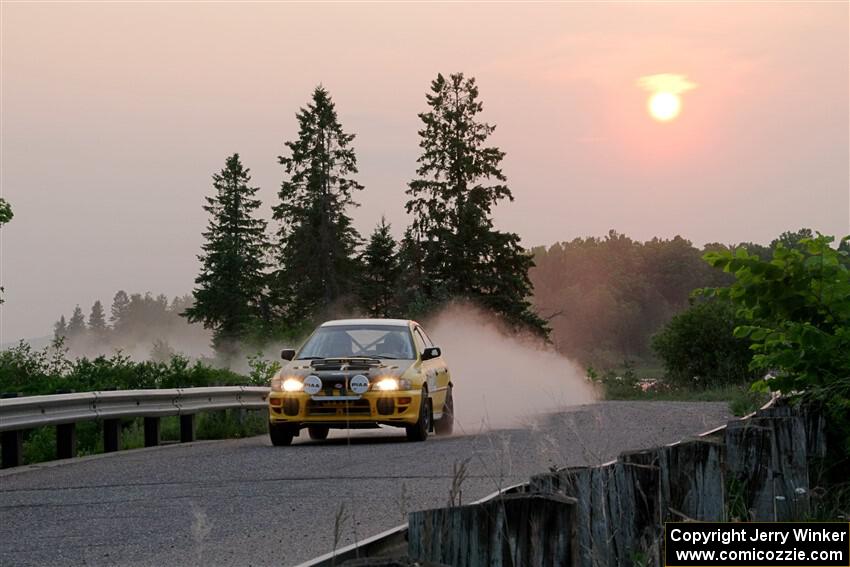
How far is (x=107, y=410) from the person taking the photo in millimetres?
17375

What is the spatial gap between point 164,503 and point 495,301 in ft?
205

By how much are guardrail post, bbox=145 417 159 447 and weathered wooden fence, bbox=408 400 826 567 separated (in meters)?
11.7

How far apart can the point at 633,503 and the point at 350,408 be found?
12.0m

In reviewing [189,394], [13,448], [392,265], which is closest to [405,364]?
[189,394]

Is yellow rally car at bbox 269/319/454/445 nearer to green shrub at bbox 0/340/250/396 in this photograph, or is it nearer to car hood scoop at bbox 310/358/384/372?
car hood scoop at bbox 310/358/384/372

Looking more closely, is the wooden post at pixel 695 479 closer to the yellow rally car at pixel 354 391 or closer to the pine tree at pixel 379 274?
the yellow rally car at pixel 354 391

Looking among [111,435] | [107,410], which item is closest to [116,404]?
[107,410]

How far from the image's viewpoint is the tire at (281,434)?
58.9 feet

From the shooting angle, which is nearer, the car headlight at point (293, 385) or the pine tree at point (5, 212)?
the car headlight at point (293, 385)

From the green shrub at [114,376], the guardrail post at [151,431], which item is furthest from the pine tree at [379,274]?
the guardrail post at [151,431]

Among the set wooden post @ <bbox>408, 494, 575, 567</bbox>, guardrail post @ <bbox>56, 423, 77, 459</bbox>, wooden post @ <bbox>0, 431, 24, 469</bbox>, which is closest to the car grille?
guardrail post @ <bbox>56, 423, 77, 459</bbox>

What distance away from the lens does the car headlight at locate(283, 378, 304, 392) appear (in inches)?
698

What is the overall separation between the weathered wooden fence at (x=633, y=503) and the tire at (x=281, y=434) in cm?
978

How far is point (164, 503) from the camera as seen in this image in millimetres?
11219
